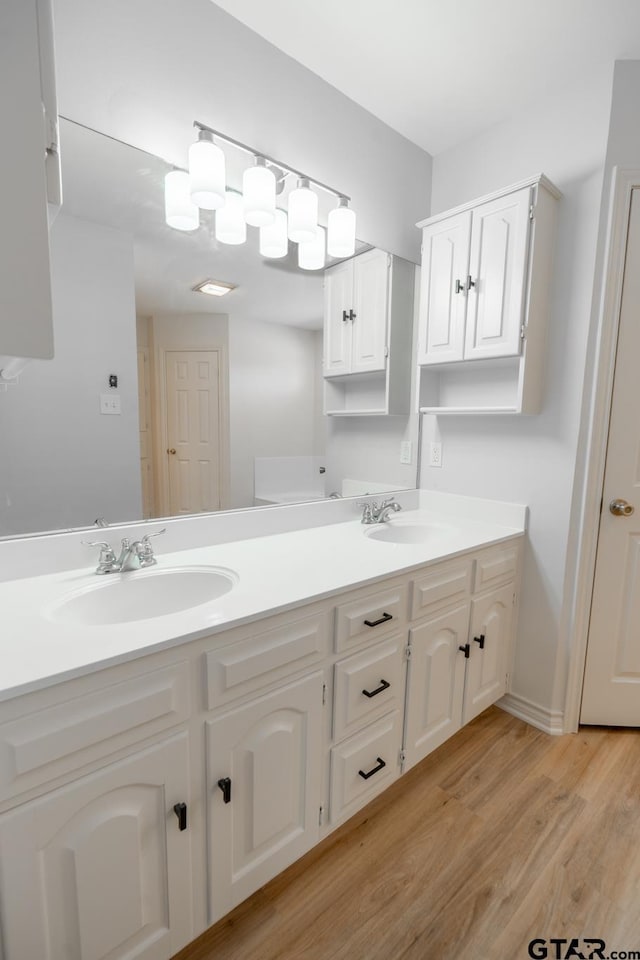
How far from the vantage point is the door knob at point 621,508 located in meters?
1.70

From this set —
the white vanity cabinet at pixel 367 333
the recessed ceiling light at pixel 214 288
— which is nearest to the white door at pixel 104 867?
the recessed ceiling light at pixel 214 288

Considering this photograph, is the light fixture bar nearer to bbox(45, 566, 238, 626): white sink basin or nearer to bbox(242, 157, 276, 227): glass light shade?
bbox(242, 157, 276, 227): glass light shade

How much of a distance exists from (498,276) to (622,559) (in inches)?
48.2

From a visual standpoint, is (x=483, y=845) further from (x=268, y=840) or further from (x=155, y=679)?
(x=155, y=679)

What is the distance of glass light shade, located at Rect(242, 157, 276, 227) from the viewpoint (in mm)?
1370

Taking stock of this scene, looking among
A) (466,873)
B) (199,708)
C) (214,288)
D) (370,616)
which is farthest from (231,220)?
(466,873)

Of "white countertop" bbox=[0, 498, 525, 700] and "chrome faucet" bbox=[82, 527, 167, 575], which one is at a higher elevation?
"chrome faucet" bbox=[82, 527, 167, 575]

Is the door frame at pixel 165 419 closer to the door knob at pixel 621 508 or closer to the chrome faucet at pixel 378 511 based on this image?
the chrome faucet at pixel 378 511

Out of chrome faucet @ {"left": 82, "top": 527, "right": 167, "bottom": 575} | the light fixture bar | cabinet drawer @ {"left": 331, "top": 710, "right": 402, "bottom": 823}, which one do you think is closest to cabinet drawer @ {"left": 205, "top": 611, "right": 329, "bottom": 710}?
cabinet drawer @ {"left": 331, "top": 710, "right": 402, "bottom": 823}

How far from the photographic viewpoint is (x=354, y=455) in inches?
77.1

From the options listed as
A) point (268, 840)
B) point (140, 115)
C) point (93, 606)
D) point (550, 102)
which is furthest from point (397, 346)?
point (268, 840)

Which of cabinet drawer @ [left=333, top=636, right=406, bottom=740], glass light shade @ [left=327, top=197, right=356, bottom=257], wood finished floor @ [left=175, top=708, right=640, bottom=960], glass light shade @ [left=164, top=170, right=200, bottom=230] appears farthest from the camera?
glass light shade @ [left=327, top=197, right=356, bottom=257]

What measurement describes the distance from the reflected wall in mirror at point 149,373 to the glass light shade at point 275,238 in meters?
0.04

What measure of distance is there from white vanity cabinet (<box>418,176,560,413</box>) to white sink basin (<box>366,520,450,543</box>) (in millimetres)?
511
